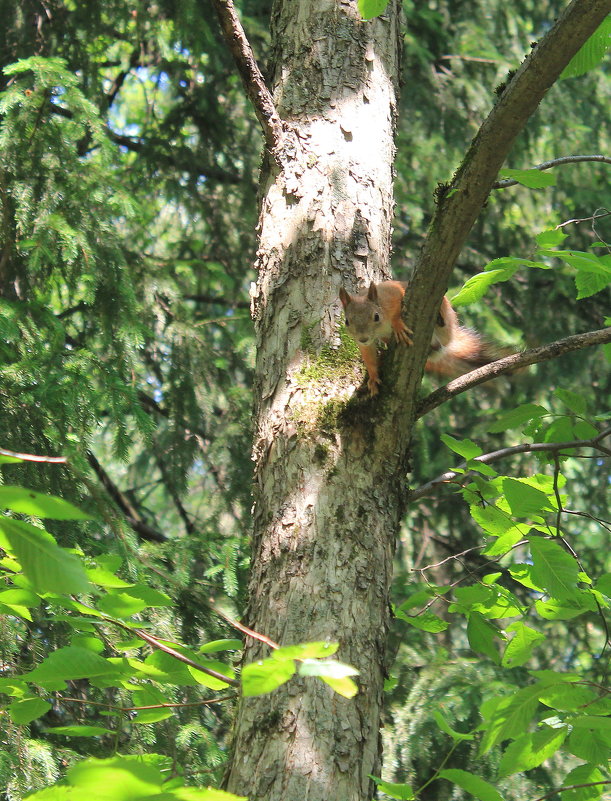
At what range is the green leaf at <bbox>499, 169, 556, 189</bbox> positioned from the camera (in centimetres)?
164

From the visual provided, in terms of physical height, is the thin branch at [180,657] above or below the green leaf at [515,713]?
above

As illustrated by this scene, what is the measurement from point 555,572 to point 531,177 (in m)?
0.82

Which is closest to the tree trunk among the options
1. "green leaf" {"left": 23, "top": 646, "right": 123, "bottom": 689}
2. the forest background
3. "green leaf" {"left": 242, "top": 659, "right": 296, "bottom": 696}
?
the forest background

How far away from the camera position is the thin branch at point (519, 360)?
1.79 metres

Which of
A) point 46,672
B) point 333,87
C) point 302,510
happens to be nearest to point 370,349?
point 302,510

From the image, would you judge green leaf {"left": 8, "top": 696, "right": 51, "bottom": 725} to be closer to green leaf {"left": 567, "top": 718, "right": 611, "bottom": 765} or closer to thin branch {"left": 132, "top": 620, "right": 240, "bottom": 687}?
thin branch {"left": 132, "top": 620, "right": 240, "bottom": 687}

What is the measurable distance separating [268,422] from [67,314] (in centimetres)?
248

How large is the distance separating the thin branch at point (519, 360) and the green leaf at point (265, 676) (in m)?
0.95

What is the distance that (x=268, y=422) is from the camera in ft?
6.19

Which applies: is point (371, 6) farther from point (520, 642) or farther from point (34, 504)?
point (520, 642)

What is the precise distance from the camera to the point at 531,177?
165 centimetres

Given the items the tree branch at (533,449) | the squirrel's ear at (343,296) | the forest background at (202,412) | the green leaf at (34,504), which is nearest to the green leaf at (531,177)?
the forest background at (202,412)

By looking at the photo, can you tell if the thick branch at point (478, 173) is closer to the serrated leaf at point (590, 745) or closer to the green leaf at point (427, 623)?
the green leaf at point (427, 623)

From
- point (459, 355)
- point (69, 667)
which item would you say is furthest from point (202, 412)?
point (69, 667)
